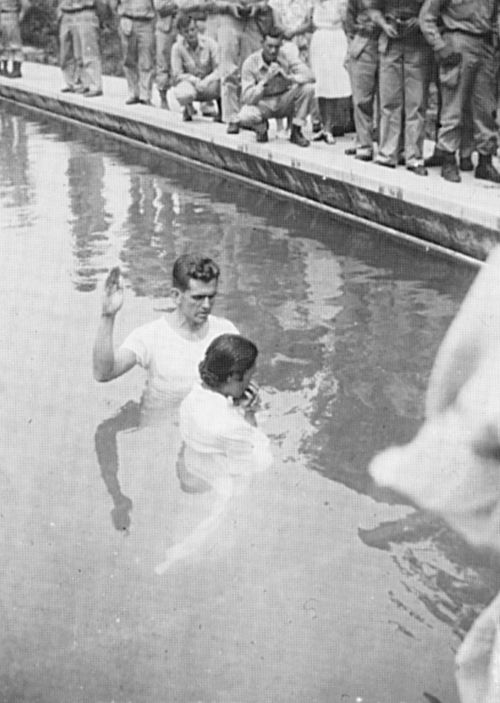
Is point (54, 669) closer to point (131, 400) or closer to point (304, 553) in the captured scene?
point (304, 553)

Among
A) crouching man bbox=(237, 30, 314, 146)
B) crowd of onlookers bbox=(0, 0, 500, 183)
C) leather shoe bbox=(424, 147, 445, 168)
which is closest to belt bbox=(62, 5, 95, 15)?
crowd of onlookers bbox=(0, 0, 500, 183)

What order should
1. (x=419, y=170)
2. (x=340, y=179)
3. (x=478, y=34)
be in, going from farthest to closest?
1. (x=340, y=179)
2. (x=419, y=170)
3. (x=478, y=34)

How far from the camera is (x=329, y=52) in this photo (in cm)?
1271

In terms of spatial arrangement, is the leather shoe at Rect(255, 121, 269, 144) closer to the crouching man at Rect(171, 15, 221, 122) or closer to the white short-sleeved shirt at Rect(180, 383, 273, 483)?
the crouching man at Rect(171, 15, 221, 122)

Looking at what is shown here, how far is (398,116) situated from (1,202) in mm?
3858

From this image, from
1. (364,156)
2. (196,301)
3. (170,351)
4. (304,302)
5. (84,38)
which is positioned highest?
(196,301)

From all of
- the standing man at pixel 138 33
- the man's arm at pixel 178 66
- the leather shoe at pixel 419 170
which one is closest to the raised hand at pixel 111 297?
the leather shoe at pixel 419 170

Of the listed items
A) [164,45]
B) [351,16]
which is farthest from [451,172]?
[164,45]

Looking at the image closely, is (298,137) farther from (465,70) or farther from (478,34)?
(478,34)

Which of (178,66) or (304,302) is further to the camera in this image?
(178,66)

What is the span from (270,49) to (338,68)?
33.5 inches

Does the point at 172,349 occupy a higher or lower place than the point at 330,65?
higher

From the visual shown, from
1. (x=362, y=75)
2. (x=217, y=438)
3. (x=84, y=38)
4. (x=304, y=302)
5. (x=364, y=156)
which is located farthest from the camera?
(x=84, y=38)

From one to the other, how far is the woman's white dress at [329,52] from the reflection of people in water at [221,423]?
7.91 metres
